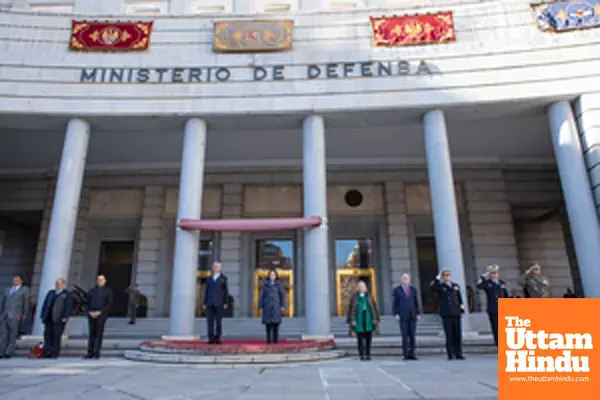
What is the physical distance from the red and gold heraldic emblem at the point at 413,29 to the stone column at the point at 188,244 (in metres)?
6.73

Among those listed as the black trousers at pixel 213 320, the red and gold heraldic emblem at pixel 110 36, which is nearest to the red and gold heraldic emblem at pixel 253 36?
the red and gold heraldic emblem at pixel 110 36

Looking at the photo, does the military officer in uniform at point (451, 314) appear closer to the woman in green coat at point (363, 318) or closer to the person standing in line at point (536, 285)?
the woman in green coat at point (363, 318)

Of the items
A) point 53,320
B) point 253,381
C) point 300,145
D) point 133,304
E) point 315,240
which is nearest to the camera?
point 253,381

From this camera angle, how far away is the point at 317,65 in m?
13.5

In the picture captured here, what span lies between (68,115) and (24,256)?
14419 mm

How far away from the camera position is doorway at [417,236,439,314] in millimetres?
18656

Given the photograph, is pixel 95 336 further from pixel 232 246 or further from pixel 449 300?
pixel 232 246

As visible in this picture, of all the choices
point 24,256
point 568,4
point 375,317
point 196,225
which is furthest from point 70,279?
point 568,4

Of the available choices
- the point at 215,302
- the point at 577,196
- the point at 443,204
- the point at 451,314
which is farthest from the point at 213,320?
the point at 577,196

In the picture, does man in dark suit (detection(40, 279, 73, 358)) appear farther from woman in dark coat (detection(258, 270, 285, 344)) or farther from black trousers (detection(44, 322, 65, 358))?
woman in dark coat (detection(258, 270, 285, 344))

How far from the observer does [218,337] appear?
9.25 metres

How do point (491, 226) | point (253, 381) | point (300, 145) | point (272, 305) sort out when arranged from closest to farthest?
point (253, 381), point (272, 305), point (300, 145), point (491, 226)

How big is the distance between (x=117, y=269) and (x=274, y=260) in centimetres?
779

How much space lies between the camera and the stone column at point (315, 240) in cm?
1148
